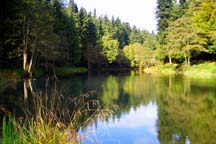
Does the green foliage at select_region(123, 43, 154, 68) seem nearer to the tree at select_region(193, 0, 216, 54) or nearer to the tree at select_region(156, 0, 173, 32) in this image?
the tree at select_region(156, 0, 173, 32)

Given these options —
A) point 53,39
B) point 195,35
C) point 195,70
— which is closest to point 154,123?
point 53,39

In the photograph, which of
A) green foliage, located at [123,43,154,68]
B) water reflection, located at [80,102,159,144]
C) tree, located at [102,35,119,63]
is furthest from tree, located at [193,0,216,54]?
water reflection, located at [80,102,159,144]

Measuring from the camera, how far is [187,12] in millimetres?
45250

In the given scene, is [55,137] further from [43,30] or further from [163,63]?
[163,63]

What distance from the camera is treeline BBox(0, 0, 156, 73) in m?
27.2

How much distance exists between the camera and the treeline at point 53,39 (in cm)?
2723

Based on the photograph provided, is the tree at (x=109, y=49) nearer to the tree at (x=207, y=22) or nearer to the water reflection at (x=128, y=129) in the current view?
the tree at (x=207, y=22)

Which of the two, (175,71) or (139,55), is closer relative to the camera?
(175,71)

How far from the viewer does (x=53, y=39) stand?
31.3 m

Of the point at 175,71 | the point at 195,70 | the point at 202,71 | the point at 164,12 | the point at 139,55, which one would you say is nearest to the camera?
the point at 202,71

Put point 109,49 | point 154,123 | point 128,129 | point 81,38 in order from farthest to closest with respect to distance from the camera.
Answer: point 109,49 → point 81,38 → point 154,123 → point 128,129

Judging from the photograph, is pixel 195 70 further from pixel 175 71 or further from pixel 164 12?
pixel 164 12

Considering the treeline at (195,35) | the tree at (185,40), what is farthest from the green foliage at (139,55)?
the tree at (185,40)

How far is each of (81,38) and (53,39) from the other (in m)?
24.3
